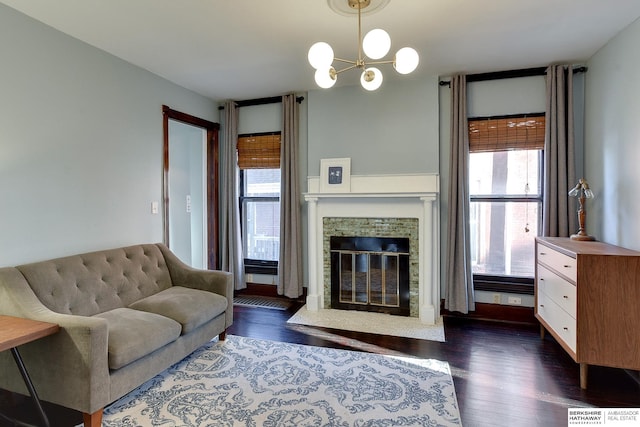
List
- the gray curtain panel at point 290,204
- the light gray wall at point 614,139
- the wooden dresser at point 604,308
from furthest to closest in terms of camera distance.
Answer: the gray curtain panel at point 290,204, the light gray wall at point 614,139, the wooden dresser at point 604,308

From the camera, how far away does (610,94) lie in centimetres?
291

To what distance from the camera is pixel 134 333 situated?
2201 mm

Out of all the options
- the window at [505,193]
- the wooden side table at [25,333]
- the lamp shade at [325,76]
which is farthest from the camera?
the window at [505,193]

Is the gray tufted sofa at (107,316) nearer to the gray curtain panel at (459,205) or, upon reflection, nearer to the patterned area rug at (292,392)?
the patterned area rug at (292,392)

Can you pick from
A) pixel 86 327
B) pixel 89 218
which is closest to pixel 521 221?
pixel 86 327

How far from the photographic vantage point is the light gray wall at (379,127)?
3.77m

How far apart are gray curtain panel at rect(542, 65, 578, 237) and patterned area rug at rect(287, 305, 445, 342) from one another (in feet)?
5.14

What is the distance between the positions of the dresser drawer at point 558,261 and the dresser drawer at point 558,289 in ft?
0.19

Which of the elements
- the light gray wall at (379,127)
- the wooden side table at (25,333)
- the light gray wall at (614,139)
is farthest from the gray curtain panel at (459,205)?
the wooden side table at (25,333)

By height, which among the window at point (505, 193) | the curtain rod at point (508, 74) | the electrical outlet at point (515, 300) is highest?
the curtain rod at point (508, 74)

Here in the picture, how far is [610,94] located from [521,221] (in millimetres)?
1381

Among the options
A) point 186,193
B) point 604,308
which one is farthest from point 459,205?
point 186,193

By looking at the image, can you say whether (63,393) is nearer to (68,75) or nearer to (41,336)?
(41,336)

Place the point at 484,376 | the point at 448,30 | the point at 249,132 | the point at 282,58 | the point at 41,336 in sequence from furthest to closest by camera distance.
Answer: the point at 249,132, the point at 282,58, the point at 448,30, the point at 484,376, the point at 41,336
